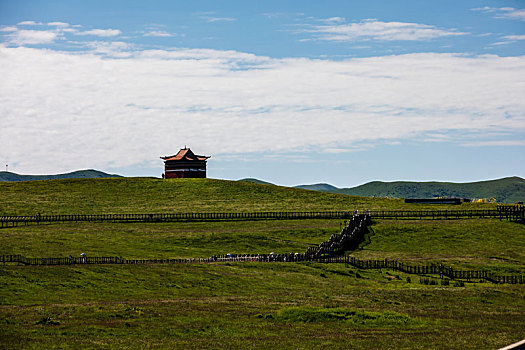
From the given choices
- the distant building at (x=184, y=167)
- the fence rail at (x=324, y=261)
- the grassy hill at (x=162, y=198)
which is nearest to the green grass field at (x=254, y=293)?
the fence rail at (x=324, y=261)

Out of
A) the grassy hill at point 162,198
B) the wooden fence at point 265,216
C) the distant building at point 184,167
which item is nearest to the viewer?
the wooden fence at point 265,216

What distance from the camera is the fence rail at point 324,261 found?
6200 centimetres

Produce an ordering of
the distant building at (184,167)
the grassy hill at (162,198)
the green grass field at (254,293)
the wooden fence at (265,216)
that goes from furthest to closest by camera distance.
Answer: the distant building at (184,167)
the grassy hill at (162,198)
the wooden fence at (265,216)
the green grass field at (254,293)

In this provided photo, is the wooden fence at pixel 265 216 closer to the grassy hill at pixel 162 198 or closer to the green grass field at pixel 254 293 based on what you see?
the green grass field at pixel 254 293

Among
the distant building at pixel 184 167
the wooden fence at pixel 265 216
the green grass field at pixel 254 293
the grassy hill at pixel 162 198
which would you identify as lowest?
the green grass field at pixel 254 293

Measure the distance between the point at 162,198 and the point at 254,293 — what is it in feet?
291

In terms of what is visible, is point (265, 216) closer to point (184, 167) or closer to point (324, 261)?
point (324, 261)

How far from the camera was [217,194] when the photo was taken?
14462 cm

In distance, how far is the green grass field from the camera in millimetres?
35000

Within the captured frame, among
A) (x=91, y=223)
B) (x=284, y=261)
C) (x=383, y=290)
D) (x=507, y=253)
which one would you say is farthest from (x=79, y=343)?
(x=91, y=223)

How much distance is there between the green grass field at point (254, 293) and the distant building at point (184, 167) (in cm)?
7240

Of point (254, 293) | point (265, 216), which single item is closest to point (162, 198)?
point (265, 216)

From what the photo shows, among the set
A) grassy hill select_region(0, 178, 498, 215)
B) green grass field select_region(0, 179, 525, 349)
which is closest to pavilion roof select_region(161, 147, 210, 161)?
grassy hill select_region(0, 178, 498, 215)

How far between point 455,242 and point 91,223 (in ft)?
178
